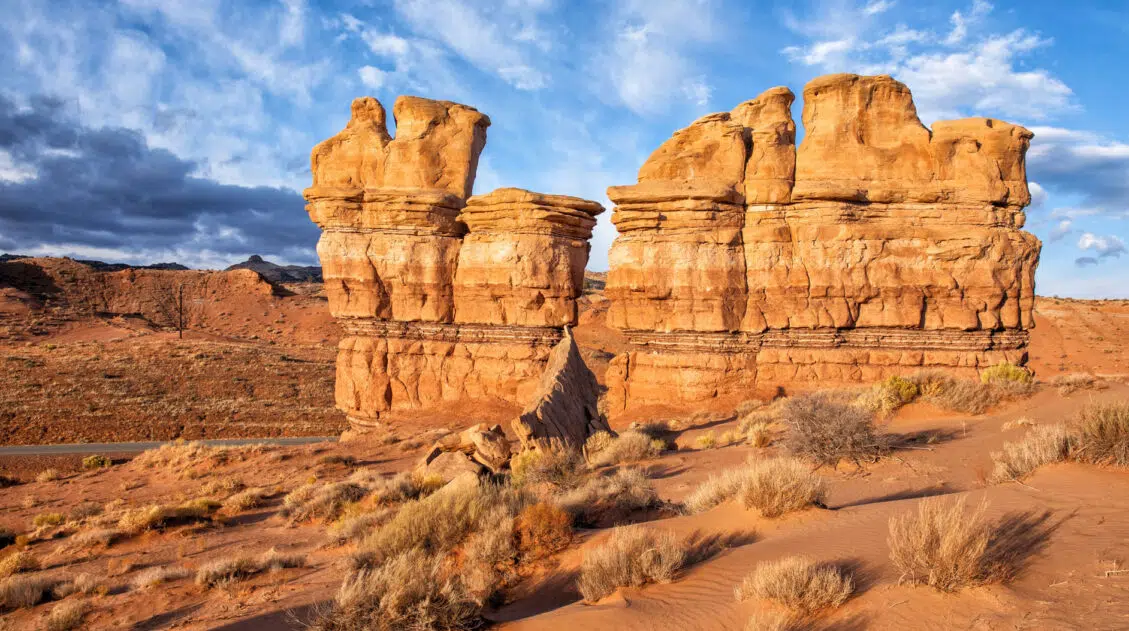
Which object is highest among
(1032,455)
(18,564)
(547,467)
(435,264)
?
(435,264)

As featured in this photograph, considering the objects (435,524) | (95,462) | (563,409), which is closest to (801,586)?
(435,524)

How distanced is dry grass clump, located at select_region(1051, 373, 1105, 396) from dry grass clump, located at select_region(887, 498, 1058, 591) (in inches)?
407

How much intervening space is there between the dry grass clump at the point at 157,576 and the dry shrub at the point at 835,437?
7679 millimetres

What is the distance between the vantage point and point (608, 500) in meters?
7.43

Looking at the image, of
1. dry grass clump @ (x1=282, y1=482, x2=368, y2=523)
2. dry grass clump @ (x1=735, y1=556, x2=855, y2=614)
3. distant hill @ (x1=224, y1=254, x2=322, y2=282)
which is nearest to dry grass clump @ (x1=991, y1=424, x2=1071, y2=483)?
dry grass clump @ (x1=735, y1=556, x2=855, y2=614)

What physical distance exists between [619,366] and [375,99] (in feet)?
38.3

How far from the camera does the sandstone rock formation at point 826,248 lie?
16812mm

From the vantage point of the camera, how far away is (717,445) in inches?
484

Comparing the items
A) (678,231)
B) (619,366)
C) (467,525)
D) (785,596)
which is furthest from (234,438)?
(785,596)

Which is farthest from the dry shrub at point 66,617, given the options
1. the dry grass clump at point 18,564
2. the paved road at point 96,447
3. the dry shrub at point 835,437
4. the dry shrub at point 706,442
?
the paved road at point 96,447

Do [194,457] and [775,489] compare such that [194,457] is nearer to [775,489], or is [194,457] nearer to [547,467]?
[547,467]

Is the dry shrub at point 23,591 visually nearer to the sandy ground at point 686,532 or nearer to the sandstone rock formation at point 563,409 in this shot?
the sandy ground at point 686,532

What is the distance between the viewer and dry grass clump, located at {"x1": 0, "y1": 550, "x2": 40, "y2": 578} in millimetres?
7988

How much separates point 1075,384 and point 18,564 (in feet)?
58.4
